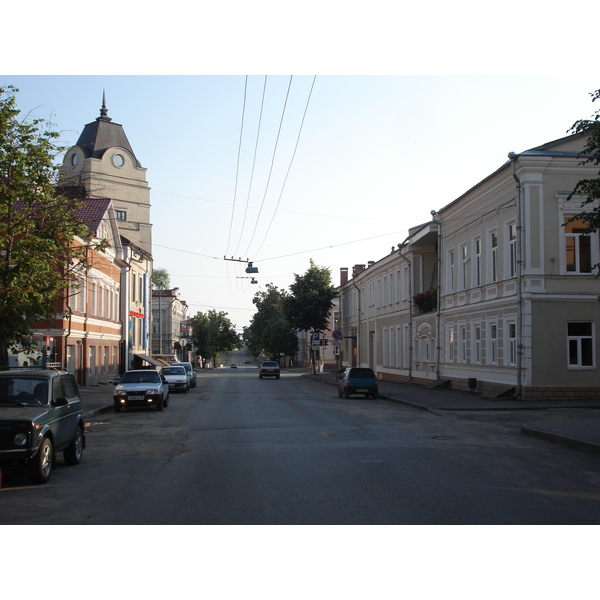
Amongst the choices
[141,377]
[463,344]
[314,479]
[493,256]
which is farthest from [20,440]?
[463,344]

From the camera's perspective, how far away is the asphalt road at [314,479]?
749 centimetres

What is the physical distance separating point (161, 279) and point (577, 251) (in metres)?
95.0

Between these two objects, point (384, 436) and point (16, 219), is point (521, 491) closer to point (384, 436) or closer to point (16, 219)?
point (384, 436)

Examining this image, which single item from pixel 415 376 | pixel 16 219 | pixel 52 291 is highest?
pixel 16 219

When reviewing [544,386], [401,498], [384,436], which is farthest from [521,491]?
[544,386]

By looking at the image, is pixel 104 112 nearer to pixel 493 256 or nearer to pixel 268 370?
pixel 268 370

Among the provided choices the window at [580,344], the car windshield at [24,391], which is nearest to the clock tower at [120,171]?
the window at [580,344]

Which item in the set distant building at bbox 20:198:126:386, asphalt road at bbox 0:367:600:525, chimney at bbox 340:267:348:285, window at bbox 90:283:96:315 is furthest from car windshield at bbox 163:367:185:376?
chimney at bbox 340:267:348:285

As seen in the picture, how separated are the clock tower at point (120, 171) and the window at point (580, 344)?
49.0 meters

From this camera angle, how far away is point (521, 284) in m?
25.6

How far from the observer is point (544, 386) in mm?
25094

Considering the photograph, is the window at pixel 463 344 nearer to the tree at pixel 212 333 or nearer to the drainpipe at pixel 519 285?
the drainpipe at pixel 519 285

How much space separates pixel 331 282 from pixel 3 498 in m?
56.7

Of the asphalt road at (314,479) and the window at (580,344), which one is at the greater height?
the window at (580,344)
